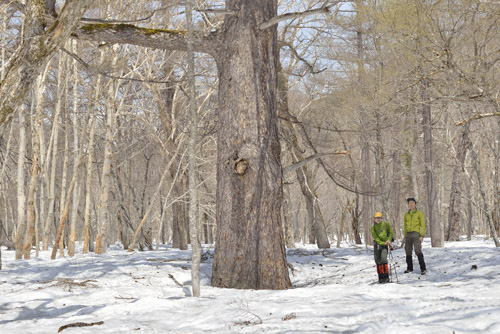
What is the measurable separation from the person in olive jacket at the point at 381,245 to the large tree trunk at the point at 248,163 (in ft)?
6.66

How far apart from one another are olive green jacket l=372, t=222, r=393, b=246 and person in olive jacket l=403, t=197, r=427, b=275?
73 cm

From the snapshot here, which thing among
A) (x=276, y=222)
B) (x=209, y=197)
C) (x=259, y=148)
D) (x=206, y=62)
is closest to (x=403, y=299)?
(x=276, y=222)

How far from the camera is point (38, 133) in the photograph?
11586mm

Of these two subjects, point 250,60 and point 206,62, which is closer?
point 250,60

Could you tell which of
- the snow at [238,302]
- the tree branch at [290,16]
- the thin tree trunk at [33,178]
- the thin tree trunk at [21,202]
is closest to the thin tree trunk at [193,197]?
the snow at [238,302]

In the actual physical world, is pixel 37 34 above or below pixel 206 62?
below

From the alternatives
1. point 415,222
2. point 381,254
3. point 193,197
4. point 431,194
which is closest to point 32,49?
point 193,197

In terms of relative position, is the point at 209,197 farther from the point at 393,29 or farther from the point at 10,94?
the point at 10,94

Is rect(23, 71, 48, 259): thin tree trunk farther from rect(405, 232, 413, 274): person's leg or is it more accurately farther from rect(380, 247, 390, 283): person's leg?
rect(405, 232, 413, 274): person's leg

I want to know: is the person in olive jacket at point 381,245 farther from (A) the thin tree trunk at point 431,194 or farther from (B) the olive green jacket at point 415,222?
(A) the thin tree trunk at point 431,194

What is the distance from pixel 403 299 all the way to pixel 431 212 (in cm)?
1076

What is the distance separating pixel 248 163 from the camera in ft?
22.6

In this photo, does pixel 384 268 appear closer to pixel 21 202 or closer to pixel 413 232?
pixel 413 232

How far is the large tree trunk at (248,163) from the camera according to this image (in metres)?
6.86
